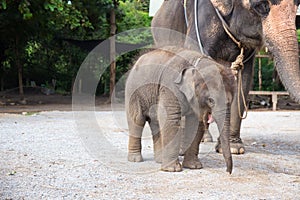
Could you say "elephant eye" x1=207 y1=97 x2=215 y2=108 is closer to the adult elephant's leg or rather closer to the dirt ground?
the dirt ground

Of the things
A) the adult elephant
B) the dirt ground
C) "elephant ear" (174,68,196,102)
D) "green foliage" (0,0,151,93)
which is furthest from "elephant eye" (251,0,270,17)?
"green foliage" (0,0,151,93)

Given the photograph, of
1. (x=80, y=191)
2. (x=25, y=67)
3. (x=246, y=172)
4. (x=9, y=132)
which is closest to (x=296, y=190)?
(x=246, y=172)

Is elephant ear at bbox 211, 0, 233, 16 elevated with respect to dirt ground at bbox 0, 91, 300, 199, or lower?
elevated

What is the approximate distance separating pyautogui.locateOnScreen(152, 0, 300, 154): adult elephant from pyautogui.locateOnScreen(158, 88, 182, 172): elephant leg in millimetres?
863

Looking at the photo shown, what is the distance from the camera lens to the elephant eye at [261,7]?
457 cm

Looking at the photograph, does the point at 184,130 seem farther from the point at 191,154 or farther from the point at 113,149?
the point at 113,149

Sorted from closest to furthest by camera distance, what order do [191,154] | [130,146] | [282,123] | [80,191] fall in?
1. [80,191]
2. [191,154]
3. [130,146]
4. [282,123]

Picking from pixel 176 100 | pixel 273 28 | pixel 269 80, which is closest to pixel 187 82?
pixel 176 100

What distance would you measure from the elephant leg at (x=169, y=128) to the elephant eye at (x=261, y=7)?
1068 mm

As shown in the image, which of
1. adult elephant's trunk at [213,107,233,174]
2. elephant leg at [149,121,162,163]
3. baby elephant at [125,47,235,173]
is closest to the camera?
adult elephant's trunk at [213,107,233,174]

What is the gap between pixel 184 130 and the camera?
465 cm

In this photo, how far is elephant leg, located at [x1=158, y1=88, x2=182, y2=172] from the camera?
14.2ft

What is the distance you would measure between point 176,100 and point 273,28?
991 millimetres

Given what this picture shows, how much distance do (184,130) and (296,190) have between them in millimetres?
1188
